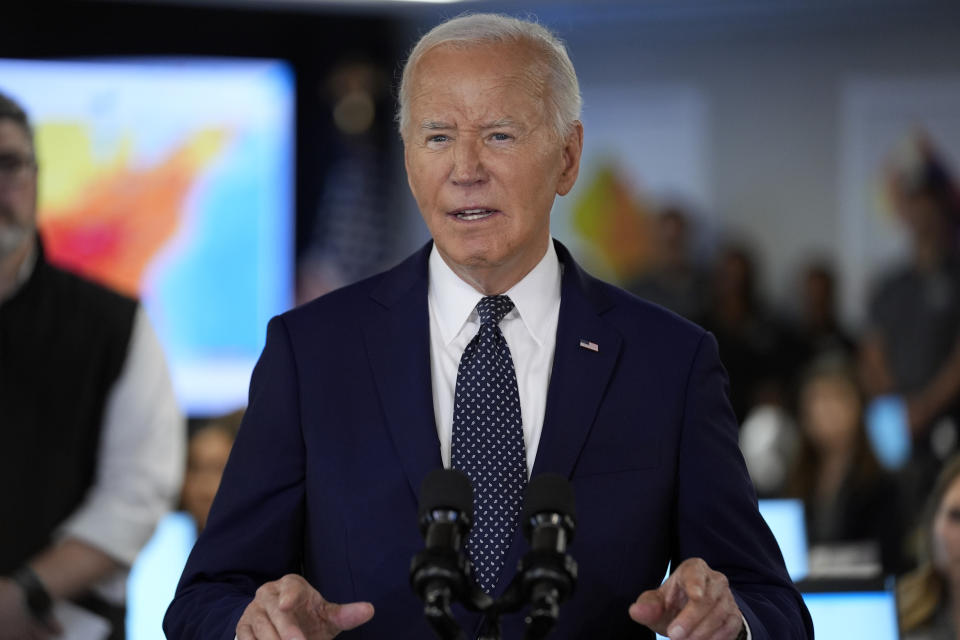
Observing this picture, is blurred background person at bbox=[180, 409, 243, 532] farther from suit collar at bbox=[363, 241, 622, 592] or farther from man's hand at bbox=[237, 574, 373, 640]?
man's hand at bbox=[237, 574, 373, 640]

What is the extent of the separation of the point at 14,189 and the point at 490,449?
170 cm

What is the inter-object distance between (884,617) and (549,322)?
97 cm

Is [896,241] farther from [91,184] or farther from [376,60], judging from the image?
[91,184]

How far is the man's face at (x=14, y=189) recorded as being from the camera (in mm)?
2977

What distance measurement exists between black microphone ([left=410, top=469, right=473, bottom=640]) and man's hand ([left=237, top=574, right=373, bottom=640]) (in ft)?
0.74

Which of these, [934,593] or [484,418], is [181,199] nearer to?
[934,593]

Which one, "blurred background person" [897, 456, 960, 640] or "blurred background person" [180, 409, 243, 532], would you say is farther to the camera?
"blurred background person" [180, 409, 243, 532]

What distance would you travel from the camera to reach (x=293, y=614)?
58.0 inches

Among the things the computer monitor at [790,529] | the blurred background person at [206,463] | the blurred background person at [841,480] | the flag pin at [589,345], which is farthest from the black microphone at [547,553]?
the blurred background person at [841,480]

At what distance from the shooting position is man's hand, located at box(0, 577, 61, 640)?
2906mm

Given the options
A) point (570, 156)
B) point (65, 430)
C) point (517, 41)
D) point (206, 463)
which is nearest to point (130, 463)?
point (65, 430)

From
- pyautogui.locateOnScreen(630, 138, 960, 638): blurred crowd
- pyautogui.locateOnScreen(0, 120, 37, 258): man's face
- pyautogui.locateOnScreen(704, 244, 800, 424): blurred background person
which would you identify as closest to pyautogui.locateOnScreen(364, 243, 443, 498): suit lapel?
pyautogui.locateOnScreen(0, 120, 37, 258): man's face

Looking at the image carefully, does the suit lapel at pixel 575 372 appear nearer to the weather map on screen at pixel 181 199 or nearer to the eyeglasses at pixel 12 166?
the eyeglasses at pixel 12 166

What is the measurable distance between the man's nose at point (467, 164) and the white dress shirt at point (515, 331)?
18cm
